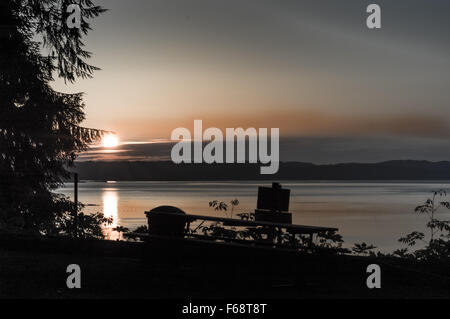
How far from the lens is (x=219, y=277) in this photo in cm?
994

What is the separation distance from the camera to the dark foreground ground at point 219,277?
891cm

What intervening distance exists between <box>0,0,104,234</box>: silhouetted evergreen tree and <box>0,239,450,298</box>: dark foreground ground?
7151 millimetres

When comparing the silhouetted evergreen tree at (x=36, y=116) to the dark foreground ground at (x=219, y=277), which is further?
the silhouetted evergreen tree at (x=36, y=116)

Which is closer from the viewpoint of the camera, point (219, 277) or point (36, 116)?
point (219, 277)

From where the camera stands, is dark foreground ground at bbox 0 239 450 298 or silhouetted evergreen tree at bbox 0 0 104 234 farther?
silhouetted evergreen tree at bbox 0 0 104 234

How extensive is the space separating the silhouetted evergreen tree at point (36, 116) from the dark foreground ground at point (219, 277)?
23.5 ft

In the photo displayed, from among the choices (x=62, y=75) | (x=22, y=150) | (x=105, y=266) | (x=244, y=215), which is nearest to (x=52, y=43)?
(x=62, y=75)

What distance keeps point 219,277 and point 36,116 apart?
1125 centimetres

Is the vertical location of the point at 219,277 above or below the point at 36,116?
below

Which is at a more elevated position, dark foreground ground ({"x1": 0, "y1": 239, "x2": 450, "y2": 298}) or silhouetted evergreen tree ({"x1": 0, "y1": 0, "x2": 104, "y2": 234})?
silhouetted evergreen tree ({"x1": 0, "y1": 0, "x2": 104, "y2": 234})

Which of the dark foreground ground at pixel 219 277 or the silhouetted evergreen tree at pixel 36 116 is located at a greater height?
the silhouetted evergreen tree at pixel 36 116

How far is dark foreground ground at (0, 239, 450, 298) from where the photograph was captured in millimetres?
8914

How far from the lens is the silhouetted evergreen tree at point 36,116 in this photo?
→ 1739cm
